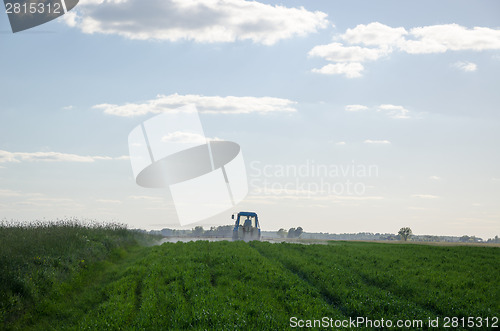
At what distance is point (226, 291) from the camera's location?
18734 millimetres

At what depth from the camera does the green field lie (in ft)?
51.8

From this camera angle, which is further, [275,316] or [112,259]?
[112,259]

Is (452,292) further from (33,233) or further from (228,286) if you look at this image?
(33,233)

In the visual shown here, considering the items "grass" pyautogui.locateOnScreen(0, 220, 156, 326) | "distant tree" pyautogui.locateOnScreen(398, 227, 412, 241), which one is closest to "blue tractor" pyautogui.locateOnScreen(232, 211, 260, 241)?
"grass" pyautogui.locateOnScreen(0, 220, 156, 326)

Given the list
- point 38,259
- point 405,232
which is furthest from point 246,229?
point 405,232

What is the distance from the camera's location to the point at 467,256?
31.3 m

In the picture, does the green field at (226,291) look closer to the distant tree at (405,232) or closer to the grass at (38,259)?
the grass at (38,259)

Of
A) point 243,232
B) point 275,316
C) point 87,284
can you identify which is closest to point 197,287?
point 275,316

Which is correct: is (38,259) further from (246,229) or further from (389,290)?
(246,229)

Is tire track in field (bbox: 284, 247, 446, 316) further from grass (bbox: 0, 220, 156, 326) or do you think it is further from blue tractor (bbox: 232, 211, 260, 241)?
blue tractor (bbox: 232, 211, 260, 241)

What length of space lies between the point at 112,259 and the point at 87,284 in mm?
7546

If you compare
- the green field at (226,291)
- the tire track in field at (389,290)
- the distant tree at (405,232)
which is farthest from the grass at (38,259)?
the distant tree at (405,232)

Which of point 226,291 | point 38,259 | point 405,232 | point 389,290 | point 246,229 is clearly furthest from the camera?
point 405,232

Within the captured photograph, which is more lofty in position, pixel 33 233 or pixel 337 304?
pixel 33 233
